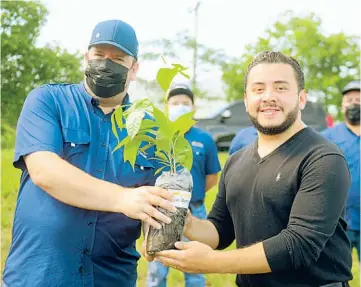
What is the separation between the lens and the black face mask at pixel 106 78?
2467mm

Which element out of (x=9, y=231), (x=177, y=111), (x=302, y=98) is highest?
(x=177, y=111)

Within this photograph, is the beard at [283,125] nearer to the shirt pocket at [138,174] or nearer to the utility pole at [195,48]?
the shirt pocket at [138,174]

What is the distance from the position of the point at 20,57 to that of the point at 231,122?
800 centimetres

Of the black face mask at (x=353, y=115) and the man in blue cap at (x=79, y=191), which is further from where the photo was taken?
the black face mask at (x=353, y=115)

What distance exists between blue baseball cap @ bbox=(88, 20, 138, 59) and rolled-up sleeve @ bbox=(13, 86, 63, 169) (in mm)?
354

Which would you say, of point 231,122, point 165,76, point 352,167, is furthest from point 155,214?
point 231,122

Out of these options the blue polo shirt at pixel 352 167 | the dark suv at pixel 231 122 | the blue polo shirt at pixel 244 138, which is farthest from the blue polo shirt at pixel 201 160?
the dark suv at pixel 231 122

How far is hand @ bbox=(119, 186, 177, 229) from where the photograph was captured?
2.03m

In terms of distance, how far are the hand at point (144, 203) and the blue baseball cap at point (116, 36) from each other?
758 mm

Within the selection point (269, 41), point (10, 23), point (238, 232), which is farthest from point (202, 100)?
point (238, 232)

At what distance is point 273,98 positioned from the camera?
91.1 inches

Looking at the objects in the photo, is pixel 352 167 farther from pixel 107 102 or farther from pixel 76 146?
pixel 76 146

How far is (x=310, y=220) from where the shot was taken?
2.11 meters

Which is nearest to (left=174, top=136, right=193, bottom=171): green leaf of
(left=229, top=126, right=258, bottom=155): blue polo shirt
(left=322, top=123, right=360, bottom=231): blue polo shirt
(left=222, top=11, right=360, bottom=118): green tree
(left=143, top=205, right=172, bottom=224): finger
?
(left=143, top=205, right=172, bottom=224): finger
